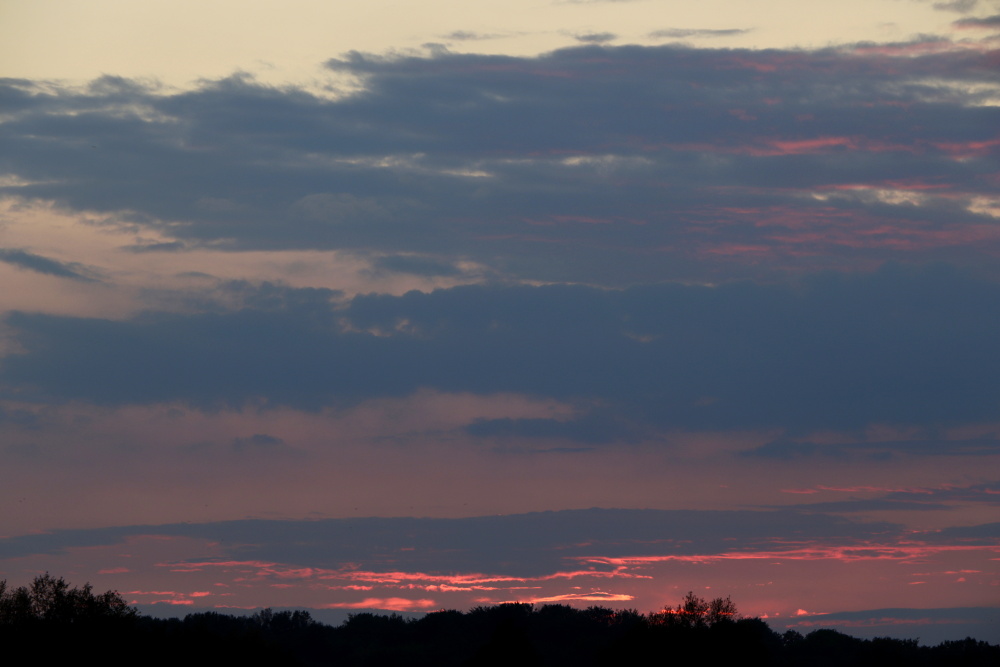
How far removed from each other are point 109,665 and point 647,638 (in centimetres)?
6398

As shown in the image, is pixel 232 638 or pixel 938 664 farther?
pixel 938 664

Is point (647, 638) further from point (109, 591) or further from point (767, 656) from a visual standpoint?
point (109, 591)

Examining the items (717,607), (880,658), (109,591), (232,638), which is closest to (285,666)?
(232,638)

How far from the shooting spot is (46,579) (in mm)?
Result: 116125

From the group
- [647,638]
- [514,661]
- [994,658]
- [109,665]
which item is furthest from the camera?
[994,658]

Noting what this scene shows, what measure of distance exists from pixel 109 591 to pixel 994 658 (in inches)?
5288

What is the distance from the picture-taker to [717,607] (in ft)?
481

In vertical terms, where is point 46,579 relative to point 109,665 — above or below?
above

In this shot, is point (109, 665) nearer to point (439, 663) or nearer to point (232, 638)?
point (232, 638)

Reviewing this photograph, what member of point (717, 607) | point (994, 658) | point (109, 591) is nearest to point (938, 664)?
point (994, 658)

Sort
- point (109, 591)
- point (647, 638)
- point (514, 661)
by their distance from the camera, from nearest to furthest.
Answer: point (109, 591) < point (514, 661) < point (647, 638)

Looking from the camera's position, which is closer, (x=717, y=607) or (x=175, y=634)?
(x=175, y=634)

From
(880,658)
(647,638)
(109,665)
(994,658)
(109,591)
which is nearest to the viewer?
(109,665)

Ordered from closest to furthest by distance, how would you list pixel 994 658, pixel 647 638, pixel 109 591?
pixel 109 591 < pixel 647 638 < pixel 994 658
